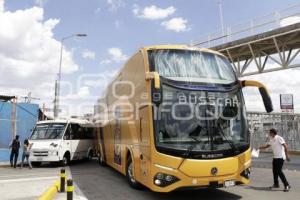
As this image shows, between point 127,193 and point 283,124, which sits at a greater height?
point 283,124

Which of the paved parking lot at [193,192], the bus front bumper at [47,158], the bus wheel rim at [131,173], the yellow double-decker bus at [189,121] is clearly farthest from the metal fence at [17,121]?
the yellow double-decker bus at [189,121]

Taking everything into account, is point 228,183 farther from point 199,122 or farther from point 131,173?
point 131,173

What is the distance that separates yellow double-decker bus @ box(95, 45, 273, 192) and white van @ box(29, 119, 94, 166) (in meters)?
9.63

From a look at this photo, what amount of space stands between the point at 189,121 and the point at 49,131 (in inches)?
498

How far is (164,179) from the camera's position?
8.20 metres

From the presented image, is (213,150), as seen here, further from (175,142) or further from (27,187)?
(27,187)

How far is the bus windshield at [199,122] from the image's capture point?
8344mm

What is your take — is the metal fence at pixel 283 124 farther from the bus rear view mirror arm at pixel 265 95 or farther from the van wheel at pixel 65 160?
the bus rear view mirror arm at pixel 265 95

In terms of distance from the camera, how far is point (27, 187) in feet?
37.7

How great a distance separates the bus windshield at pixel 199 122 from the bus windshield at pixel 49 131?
1186 centimetres

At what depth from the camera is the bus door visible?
28.6 feet

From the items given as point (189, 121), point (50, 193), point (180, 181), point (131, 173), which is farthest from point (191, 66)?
point (50, 193)

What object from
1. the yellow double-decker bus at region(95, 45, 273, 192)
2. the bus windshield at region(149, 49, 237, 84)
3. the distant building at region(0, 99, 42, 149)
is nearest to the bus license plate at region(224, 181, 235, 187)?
the yellow double-decker bus at region(95, 45, 273, 192)

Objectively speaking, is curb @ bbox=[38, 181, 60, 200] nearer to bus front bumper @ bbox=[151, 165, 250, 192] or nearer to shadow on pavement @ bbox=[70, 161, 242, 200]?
shadow on pavement @ bbox=[70, 161, 242, 200]
